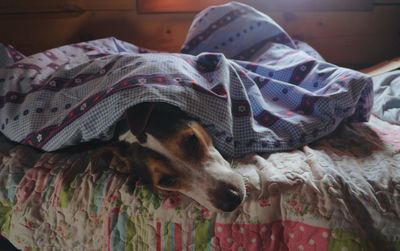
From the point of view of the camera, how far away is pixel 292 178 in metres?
0.82

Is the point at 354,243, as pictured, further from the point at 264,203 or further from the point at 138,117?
the point at 138,117

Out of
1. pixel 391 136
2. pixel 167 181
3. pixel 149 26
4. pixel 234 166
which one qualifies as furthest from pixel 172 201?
pixel 149 26

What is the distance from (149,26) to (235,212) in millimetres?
1293

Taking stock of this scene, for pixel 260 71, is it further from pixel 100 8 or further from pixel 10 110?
pixel 100 8

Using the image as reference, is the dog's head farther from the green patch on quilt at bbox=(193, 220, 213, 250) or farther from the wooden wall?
the wooden wall

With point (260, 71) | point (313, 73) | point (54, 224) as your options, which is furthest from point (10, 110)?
point (313, 73)

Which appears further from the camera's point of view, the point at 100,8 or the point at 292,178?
the point at 100,8

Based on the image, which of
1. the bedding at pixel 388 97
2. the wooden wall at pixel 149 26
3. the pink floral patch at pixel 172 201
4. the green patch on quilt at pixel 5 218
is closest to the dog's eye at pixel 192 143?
the pink floral patch at pixel 172 201

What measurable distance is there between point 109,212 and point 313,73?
0.71 metres

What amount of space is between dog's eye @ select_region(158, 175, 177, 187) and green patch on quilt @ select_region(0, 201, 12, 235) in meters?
0.39

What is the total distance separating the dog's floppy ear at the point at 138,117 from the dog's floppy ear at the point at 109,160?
0.32 feet

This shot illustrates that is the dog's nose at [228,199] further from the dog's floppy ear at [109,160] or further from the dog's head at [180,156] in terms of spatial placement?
the dog's floppy ear at [109,160]

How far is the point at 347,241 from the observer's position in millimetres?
743

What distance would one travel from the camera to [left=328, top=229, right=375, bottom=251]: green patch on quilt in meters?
0.74
